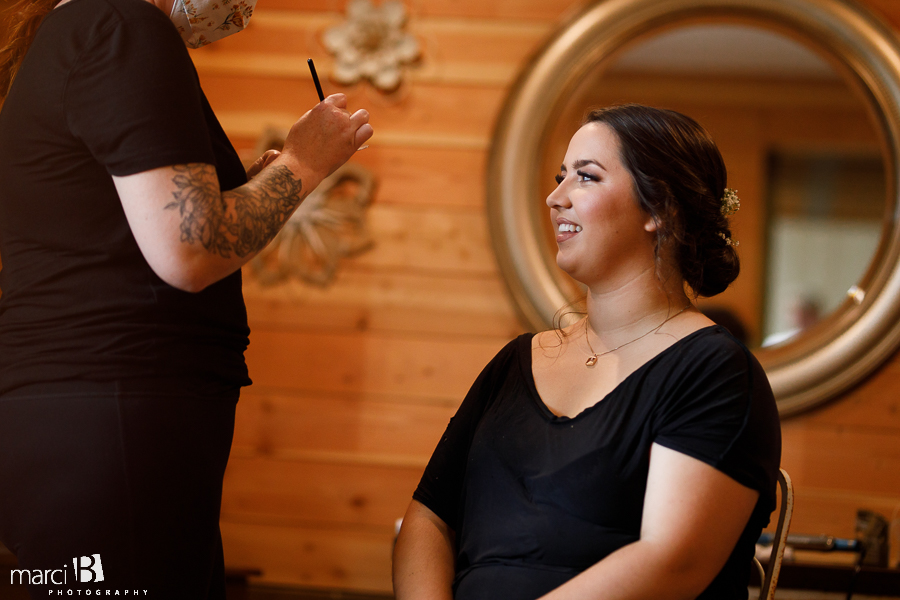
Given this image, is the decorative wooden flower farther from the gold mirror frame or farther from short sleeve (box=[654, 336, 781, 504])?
short sleeve (box=[654, 336, 781, 504])

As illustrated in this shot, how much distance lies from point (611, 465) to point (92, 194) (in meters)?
0.72

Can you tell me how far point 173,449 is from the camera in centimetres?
84

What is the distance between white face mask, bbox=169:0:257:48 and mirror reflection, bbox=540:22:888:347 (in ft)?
4.39

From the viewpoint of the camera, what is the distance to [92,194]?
824 mm

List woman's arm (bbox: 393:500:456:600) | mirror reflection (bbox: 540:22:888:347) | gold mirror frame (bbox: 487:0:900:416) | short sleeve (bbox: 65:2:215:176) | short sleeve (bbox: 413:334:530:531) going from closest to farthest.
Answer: short sleeve (bbox: 65:2:215:176) → woman's arm (bbox: 393:500:456:600) → short sleeve (bbox: 413:334:530:531) → gold mirror frame (bbox: 487:0:900:416) → mirror reflection (bbox: 540:22:888:347)

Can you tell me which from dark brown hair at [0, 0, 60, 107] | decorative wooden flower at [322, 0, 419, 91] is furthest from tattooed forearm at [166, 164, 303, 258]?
decorative wooden flower at [322, 0, 419, 91]

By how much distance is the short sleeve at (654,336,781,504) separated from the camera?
0.94 m

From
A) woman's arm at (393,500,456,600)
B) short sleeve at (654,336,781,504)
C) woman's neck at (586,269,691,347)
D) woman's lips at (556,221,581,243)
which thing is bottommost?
woman's arm at (393,500,456,600)

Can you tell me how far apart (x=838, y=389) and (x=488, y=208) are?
1101 mm

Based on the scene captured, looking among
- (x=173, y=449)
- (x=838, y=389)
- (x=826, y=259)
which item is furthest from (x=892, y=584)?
(x=173, y=449)

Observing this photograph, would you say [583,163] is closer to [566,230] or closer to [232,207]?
[566,230]

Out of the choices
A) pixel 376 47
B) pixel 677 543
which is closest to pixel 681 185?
pixel 677 543

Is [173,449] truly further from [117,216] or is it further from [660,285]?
[660,285]

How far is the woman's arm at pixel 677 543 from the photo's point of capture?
0.91 metres
